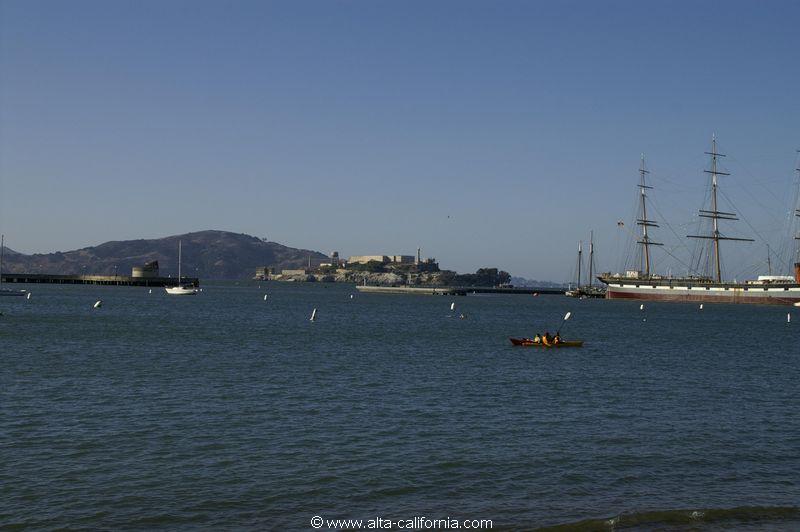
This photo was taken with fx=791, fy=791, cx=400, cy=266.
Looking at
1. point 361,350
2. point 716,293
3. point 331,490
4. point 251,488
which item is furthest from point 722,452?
point 716,293

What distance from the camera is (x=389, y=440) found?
24359 millimetres

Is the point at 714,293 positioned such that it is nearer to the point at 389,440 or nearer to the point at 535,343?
the point at 535,343

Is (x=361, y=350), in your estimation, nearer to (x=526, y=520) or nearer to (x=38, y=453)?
(x=38, y=453)

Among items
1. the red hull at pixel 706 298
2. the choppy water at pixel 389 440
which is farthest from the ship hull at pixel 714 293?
the choppy water at pixel 389 440

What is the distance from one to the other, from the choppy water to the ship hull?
405 feet

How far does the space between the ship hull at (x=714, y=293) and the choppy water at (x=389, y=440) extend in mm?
123462

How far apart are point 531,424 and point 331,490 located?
10.5 m

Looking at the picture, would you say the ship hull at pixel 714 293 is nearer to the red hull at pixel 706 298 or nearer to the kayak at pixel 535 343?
the red hull at pixel 706 298

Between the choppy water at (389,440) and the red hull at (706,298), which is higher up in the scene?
the red hull at (706,298)

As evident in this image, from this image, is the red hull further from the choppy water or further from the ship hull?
the choppy water

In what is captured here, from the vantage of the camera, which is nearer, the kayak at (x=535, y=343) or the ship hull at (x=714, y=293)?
the kayak at (x=535, y=343)

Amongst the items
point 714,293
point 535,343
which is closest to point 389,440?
point 535,343

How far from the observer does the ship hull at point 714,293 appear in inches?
6383

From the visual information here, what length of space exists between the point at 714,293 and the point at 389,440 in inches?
6522
